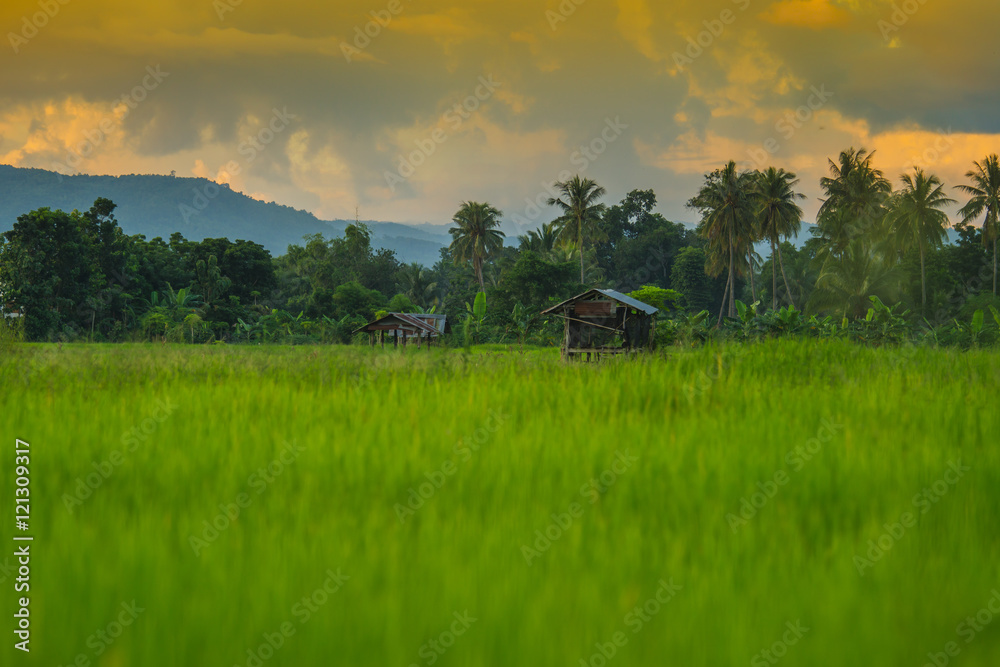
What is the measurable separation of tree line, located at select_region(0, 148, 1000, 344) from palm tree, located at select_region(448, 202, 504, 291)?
0.48 ft

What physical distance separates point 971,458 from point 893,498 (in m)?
0.97

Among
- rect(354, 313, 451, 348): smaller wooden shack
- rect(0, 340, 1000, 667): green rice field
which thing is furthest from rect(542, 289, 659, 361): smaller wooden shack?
rect(354, 313, 451, 348): smaller wooden shack

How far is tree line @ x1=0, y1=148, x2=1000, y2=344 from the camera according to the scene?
38344 millimetres

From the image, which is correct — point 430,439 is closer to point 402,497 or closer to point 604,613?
point 402,497

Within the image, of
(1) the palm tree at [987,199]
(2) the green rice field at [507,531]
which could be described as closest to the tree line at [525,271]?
(1) the palm tree at [987,199]

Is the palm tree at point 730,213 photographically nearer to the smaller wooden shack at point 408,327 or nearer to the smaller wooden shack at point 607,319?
the smaller wooden shack at point 408,327

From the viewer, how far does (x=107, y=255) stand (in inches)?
1706

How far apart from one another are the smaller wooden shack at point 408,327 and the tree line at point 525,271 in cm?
292

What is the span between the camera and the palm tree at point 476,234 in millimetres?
64500

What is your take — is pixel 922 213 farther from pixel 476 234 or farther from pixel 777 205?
pixel 476 234

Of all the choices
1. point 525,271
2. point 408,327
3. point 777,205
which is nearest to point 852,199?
point 777,205

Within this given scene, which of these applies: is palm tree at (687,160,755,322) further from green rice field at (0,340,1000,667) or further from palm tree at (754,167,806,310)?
green rice field at (0,340,1000,667)

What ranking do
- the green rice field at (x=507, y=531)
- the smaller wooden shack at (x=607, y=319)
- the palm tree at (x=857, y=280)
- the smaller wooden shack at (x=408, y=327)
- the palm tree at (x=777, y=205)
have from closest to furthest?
the green rice field at (x=507, y=531) → the smaller wooden shack at (x=607, y=319) → the smaller wooden shack at (x=408, y=327) → the palm tree at (x=857, y=280) → the palm tree at (x=777, y=205)

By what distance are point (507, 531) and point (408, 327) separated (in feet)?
112
